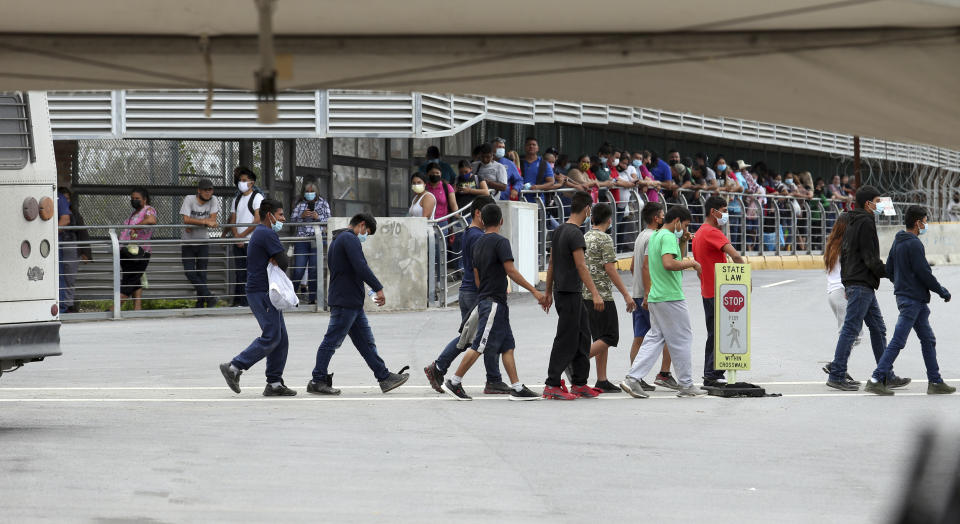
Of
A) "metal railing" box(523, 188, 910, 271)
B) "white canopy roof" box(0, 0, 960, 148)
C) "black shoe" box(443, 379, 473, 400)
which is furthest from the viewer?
"metal railing" box(523, 188, 910, 271)

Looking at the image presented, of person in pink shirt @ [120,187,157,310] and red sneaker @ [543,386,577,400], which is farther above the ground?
person in pink shirt @ [120,187,157,310]

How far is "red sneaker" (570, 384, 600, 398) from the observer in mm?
12695

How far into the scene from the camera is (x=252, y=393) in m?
13.2

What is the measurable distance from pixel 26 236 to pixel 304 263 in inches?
408

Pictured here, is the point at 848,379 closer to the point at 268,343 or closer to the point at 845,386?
the point at 845,386

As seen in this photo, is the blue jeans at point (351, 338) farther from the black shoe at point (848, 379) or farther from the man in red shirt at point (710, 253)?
the black shoe at point (848, 379)

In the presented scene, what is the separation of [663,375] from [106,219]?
1312cm

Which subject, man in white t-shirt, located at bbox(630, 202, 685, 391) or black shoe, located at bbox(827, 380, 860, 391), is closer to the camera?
→ black shoe, located at bbox(827, 380, 860, 391)

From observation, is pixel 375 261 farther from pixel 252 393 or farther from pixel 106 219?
pixel 252 393

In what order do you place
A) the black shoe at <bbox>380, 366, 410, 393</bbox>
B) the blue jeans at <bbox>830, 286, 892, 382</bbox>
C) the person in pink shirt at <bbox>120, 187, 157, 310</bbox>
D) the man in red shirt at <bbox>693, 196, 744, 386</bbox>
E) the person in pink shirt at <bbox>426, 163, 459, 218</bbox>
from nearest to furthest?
the black shoe at <bbox>380, 366, 410, 393</bbox>
the blue jeans at <bbox>830, 286, 892, 382</bbox>
the man in red shirt at <bbox>693, 196, 744, 386</bbox>
the person in pink shirt at <bbox>120, 187, 157, 310</bbox>
the person in pink shirt at <bbox>426, 163, 459, 218</bbox>

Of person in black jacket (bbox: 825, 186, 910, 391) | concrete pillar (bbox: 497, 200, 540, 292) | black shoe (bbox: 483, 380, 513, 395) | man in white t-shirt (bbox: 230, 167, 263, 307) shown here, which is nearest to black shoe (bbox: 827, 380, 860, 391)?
person in black jacket (bbox: 825, 186, 910, 391)

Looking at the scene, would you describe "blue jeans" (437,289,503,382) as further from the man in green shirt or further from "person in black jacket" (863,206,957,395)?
"person in black jacket" (863,206,957,395)

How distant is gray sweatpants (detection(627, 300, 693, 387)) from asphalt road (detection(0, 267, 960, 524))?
11.9 inches

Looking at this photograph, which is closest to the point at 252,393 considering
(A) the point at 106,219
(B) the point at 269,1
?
(B) the point at 269,1
